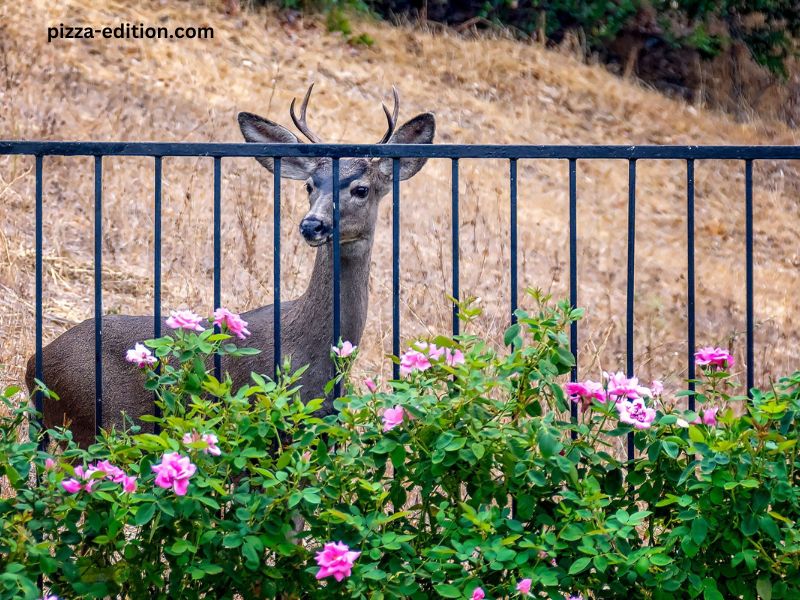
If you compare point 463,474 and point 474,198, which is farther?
point 474,198

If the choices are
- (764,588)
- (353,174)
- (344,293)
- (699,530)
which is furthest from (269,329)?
(764,588)

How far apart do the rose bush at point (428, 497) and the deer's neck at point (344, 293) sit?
1839 millimetres

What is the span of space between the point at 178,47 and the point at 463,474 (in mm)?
11028

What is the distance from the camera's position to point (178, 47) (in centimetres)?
1371

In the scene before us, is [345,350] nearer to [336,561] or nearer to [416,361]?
[416,361]

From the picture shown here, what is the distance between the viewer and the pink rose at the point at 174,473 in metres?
3.35

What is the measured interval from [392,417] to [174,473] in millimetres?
635

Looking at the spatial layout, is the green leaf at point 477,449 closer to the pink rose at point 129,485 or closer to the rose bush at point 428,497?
the rose bush at point 428,497

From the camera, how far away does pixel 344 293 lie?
221 inches

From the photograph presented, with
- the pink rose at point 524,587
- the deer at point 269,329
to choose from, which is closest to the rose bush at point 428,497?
the pink rose at point 524,587

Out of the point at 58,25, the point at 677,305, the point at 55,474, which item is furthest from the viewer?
the point at 58,25

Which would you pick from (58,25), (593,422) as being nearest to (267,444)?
(593,422)

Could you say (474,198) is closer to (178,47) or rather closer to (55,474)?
(178,47)

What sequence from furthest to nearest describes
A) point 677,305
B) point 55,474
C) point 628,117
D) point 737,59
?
1. point 737,59
2. point 628,117
3. point 677,305
4. point 55,474
